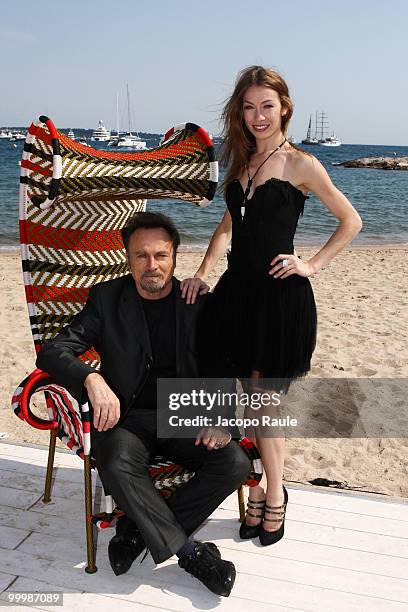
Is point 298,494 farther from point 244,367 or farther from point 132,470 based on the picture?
point 132,470

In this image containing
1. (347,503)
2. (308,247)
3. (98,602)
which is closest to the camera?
(98,602)

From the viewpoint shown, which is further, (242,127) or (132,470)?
(242,127)

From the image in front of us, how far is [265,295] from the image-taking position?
8.29ft

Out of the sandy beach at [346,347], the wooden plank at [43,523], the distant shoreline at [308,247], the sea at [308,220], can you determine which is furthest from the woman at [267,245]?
the distant shoreline at [308,247]

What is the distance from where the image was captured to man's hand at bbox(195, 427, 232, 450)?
2.49 meters

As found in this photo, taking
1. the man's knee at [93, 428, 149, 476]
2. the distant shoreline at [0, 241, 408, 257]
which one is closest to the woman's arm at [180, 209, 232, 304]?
the man's knee at [93, 428, 149, 476]

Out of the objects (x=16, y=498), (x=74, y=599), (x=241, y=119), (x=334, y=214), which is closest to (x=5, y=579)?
(x=74, y=599)

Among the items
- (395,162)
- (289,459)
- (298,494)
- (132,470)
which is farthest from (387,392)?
(395,162)

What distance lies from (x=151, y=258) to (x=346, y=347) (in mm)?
4034

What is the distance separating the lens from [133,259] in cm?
271

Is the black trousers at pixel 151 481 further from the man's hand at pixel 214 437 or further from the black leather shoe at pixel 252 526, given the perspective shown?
the black leather shoe at pixel 252 526

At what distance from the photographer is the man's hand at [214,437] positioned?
8.18 ft

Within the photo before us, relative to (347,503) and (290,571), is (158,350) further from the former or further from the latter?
(347,503)

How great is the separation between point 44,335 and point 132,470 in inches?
40.0
